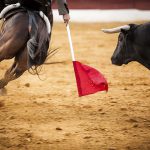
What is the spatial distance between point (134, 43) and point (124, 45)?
125 millimetres

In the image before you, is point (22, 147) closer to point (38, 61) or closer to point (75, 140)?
point (75, 140)

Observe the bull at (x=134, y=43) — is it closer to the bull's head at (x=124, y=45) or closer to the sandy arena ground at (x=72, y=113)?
the bull's head at (x=124, y=45)

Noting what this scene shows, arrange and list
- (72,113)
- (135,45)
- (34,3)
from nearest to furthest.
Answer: (34,3), (135,45), (72,113)

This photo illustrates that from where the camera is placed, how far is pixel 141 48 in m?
4.43

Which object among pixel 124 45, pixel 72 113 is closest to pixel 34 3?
pixel 124 45

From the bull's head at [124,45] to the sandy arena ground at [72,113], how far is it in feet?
1.94

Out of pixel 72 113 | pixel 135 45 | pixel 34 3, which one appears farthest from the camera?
pixel 72 113

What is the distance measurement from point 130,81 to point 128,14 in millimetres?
8454

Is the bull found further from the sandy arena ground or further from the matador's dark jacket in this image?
the matador's dark jacket

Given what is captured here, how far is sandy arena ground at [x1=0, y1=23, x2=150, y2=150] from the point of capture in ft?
12.1

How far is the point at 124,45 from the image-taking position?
4559 millimetres

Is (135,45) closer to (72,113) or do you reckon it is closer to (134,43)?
(134,43)

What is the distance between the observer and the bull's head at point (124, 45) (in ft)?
14.7

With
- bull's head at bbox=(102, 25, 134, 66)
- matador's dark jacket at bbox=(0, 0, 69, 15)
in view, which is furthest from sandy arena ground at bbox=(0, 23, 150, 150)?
matador's dark jacket at bbox=(0, 0, 69, 15)
